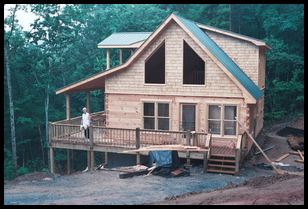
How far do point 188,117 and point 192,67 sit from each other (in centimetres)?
266

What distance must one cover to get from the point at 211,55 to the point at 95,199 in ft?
30.1

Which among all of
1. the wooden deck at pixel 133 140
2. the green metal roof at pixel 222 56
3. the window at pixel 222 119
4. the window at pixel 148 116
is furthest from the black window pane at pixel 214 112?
the window at pixel 148 116

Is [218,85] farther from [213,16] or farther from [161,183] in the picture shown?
[213,16]

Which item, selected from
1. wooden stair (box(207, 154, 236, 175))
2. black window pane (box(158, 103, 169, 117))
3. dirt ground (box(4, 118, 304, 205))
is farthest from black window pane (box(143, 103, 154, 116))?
wooden stair (box(207, 154, 236, 175))

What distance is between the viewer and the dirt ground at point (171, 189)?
14078mm

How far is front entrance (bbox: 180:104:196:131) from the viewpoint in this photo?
21.3 meters

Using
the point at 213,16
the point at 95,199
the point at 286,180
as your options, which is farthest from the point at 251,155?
the point at 213,16

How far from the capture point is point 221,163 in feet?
63.5

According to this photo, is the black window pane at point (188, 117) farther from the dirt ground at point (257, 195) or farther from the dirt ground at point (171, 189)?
the dirt ground at point (257, 195)

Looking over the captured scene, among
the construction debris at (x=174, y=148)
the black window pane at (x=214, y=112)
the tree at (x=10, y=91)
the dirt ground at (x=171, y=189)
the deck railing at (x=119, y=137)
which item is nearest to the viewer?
the dirt ground at (x=171, y=189)

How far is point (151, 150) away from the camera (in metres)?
19.5

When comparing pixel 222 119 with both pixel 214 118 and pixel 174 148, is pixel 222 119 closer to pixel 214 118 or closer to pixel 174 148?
pixel 214 118

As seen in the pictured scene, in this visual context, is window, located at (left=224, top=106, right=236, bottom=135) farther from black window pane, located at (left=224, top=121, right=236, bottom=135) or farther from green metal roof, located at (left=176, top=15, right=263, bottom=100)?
green metal roof, located at (left=176, top=15, right=263, bottom=100)

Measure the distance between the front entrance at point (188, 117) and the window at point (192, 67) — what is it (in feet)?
4.37
